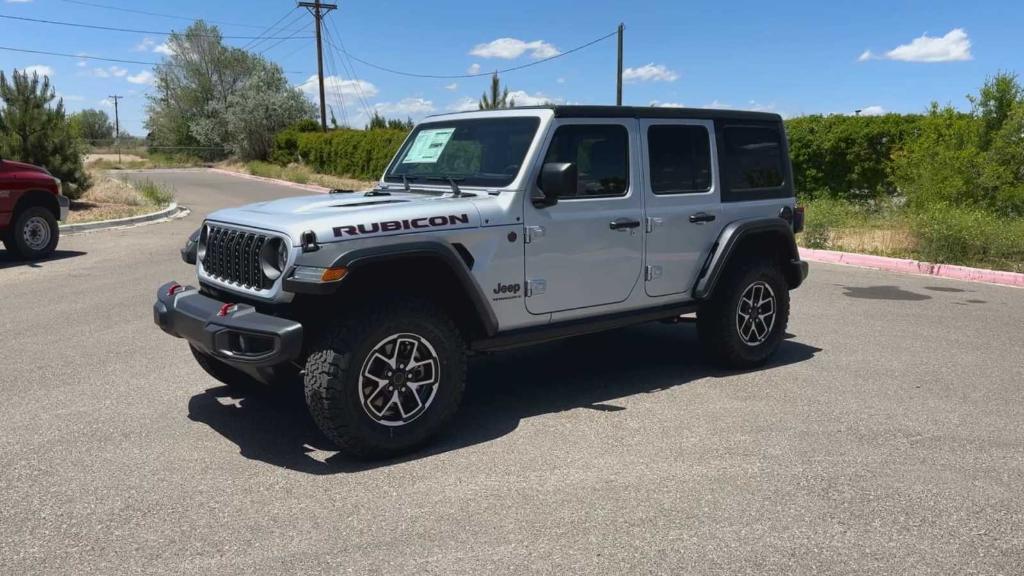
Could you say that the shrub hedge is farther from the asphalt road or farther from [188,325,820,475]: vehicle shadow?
the asphalt road

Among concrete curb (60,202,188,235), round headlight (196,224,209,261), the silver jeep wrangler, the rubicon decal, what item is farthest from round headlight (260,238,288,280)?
concrete curb (60,202,188,235)

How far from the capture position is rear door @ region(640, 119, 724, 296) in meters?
5.48

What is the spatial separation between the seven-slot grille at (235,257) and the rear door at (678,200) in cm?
248

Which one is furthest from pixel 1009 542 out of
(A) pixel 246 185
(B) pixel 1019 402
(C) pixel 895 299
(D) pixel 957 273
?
(A) pixel 246 185

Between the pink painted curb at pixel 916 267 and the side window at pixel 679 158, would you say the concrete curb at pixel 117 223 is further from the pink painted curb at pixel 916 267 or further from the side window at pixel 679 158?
the side window at pixel 679 158

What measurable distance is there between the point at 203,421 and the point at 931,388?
4.85 m

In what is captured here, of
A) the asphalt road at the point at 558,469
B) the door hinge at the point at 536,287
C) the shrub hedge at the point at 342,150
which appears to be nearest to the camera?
the asphalt road at the point at 558,469

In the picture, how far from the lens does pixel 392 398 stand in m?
4.36

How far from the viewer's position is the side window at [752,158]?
6.00m

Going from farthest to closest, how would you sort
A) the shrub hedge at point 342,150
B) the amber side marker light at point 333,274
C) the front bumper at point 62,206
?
the shrub hedge at point 342,150, the front bumper at point 62,206, the amber side marker light at point 333,274

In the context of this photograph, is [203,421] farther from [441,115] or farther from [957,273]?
[957,273]

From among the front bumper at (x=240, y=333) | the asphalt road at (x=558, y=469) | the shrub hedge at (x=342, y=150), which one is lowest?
the asphalt road at (x=558, y=469)

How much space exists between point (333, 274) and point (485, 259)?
A: 3.15 feet

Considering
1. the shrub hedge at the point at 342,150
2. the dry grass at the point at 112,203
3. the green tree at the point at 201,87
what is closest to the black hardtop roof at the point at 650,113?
the dry grass at the point at 112,203
